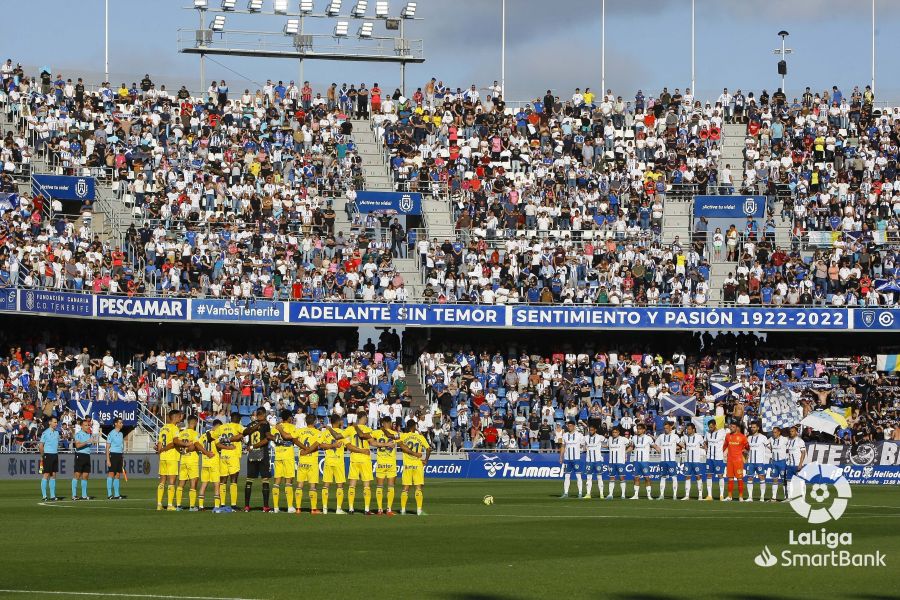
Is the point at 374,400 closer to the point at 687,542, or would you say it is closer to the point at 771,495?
the point at 771,495

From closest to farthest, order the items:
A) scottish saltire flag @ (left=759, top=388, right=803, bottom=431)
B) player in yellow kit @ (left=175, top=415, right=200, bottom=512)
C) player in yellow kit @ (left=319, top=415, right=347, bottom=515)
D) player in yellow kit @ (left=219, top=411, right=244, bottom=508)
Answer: player in yellow kit @ (left=319, top=415, right=347, bottom=515), player in yellow kit @ (left=219, top=411, right=244, bottom=508), player in yellow kit @ (left=175, top=415, right=200, bottom=512), scottish saltire flag @ (left=759, top=388, right=803, bottom=431)

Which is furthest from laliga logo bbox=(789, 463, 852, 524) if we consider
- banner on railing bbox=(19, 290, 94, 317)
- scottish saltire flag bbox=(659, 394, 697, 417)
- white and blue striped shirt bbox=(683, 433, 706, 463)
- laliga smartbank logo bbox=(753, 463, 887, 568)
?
banner on railing bbox=(19, 290, 94, 317)

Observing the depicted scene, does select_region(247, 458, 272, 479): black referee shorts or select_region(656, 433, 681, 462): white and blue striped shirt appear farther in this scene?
select_region(656, 433, 681, 462): white and blue striped shirt

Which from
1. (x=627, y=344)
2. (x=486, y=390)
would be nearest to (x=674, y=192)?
(x=627, y=344)

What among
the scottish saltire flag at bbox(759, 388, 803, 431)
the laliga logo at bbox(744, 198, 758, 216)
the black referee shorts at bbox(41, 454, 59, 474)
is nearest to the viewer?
the black referee shorts at bbox(41, 454, 59, 474)

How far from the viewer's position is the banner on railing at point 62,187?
50.7 m

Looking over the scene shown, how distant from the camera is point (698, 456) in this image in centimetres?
3366

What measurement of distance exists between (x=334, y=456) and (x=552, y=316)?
81.7 feet

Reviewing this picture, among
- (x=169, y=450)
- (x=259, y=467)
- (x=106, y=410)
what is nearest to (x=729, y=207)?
(x=106, y=410)

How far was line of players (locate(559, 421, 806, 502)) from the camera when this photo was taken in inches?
1323

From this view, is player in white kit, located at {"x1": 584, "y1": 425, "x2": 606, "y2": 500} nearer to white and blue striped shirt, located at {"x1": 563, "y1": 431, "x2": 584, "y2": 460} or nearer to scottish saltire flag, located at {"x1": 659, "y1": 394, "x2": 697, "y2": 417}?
white and blue striped shirt, located at {"x1": 563, "y1": 431, "x2": 584, "y2": 460}

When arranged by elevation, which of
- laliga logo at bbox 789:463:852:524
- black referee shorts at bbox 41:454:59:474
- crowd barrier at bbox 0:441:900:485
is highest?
black referee shorts at bbox 41:454:59:474

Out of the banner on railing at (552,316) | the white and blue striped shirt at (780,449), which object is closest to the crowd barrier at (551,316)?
the banner on railing at (552,316)

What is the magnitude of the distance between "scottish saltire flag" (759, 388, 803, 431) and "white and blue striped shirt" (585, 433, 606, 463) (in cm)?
1565
